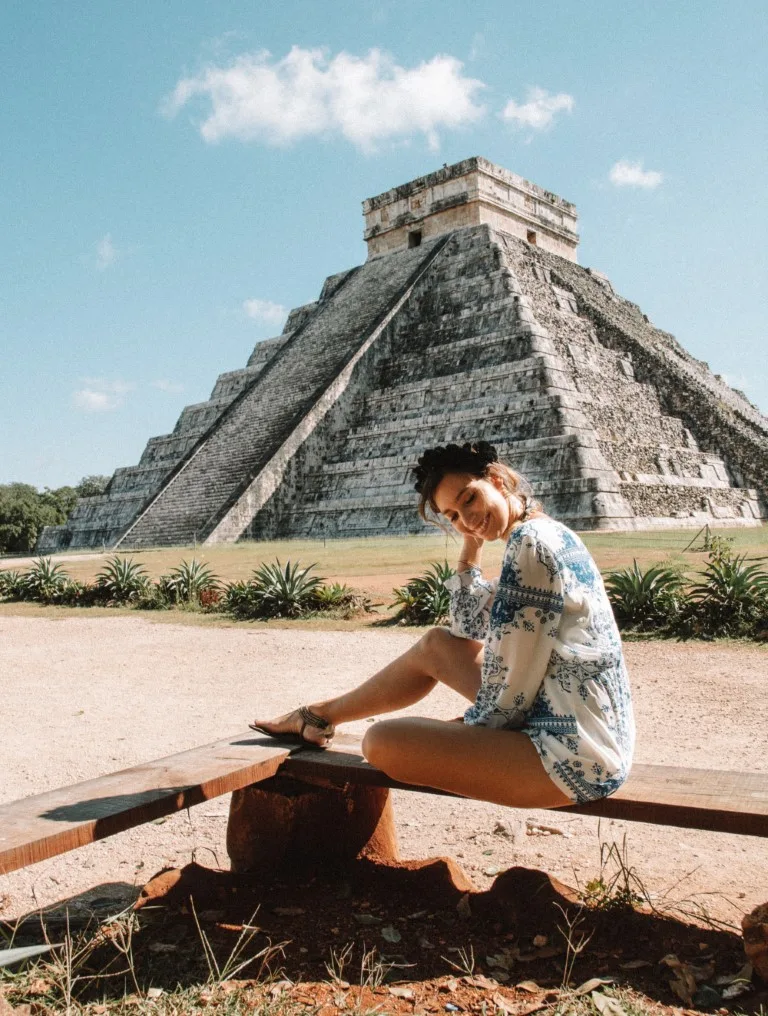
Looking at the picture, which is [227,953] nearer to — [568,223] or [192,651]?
[192,651]

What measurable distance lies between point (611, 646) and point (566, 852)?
1183 mm

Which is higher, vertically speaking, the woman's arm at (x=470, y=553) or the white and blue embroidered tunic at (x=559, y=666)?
the woman's arm at (x=470, y=553)

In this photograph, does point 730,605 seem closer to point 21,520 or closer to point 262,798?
point 262,798

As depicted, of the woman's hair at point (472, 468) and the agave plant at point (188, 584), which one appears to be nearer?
the woman's hair at point (472, 468)

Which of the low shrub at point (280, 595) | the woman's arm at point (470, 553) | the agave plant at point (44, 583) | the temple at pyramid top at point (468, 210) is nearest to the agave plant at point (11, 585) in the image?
the agave plant at point (44, 583)

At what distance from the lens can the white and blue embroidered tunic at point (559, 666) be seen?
7.16 feet

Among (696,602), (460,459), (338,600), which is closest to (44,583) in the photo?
(338,600)

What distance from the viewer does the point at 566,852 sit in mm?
3070

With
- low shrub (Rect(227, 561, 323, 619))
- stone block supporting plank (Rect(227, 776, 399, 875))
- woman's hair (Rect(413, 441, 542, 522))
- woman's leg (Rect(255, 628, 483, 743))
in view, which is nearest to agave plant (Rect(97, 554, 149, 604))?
low shrub (Rect(227, 561, 323, 619))

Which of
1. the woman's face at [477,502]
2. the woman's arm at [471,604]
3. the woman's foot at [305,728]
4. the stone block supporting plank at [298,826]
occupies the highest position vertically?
the woman's face at [477,502]

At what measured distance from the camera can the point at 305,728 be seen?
2.79 meters

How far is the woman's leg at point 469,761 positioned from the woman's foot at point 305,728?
0.46 meters

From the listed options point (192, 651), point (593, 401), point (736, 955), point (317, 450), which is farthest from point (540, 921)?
point (317, 450)

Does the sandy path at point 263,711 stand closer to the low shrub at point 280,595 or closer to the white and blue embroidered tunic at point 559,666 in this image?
the white and blue embroidered tunic at point 559,666
